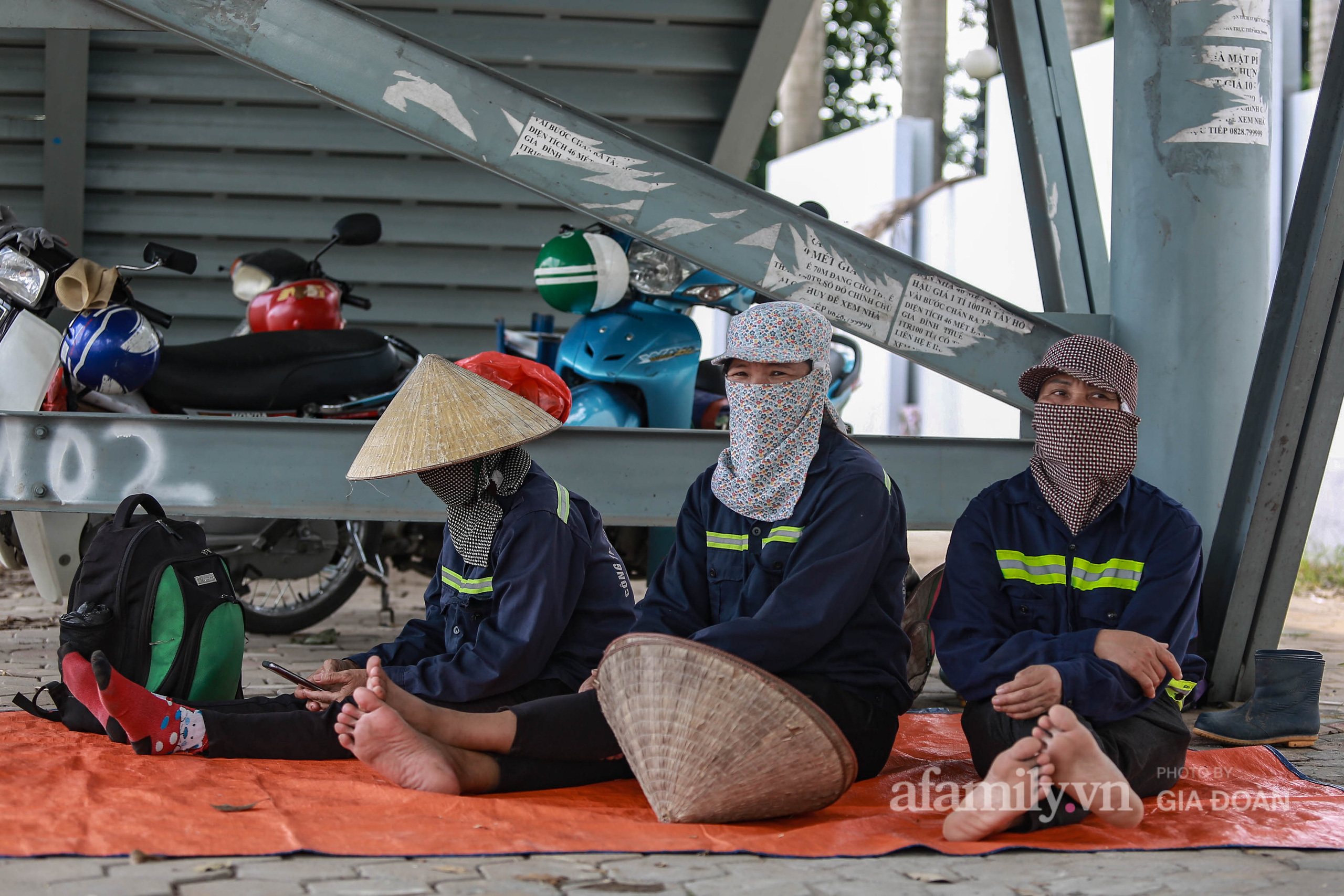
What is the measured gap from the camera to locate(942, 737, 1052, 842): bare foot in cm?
268

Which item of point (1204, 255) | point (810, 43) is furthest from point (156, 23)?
point (810, 43)

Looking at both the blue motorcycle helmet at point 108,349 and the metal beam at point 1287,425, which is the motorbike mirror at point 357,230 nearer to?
the blue motorcycle helmet at point 108,349

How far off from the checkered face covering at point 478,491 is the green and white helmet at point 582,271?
1759mm

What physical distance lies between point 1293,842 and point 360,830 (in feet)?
6.43

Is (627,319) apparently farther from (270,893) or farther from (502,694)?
(270,893)

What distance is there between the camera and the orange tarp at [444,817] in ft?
8.50

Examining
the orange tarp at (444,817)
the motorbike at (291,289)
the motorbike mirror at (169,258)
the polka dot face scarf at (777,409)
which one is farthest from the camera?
the motorbike at (291,289)

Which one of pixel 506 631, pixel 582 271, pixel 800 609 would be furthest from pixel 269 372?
pixel 800 609

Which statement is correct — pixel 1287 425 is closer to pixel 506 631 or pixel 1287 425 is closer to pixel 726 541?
pixel 726 541

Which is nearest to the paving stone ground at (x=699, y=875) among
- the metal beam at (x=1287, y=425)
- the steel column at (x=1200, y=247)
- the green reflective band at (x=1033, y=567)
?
the green reflective band at (x=1033, y=567)

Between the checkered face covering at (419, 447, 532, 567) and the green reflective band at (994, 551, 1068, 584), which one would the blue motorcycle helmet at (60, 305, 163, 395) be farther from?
the green reflective band at (994, 551, 1068, 584)

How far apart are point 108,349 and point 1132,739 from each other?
11.7 ft

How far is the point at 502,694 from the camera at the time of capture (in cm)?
332

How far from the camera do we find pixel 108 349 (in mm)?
4547
